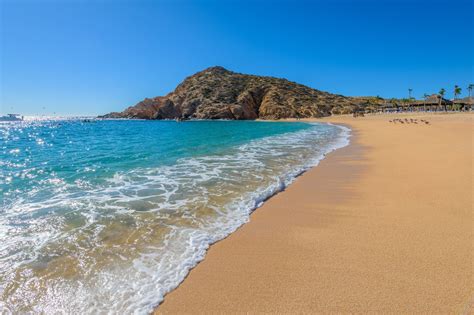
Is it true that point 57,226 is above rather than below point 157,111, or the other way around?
below

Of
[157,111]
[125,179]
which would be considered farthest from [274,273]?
[157,111]

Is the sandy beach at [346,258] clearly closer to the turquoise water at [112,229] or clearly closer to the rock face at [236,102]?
the turquoise water at [112,229]

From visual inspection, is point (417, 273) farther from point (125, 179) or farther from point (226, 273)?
point (125, 179)

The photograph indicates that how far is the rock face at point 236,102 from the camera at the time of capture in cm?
10000

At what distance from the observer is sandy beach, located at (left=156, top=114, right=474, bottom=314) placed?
9.83 feet

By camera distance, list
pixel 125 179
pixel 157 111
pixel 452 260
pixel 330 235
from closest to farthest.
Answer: pixel 452 260, pixel 330 235, pixel 125 179, pixel 157 111

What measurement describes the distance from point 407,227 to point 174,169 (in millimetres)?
8904

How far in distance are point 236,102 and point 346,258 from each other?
103669 mm

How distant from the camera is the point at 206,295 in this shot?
10.6 ft

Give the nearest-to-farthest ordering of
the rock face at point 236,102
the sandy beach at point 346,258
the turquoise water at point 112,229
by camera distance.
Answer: the sandy beach at point 346,258, the turquoise water at point 112,229, the rock face at point 236,102

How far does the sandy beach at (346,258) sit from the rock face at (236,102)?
92.5 metres

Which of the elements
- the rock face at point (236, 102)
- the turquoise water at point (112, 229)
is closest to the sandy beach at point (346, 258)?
the turquoise water at point (112, 229)

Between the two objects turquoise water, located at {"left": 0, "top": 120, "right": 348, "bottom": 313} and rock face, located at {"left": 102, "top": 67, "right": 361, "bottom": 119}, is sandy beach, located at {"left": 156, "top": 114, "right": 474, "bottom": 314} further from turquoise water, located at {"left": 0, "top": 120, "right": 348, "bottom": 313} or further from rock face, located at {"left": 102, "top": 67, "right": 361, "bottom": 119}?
rock face, located at {"left": 102, "top": 67, "right": 361, "bottom": 119}

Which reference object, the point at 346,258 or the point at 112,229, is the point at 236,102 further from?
the point at 346,258
